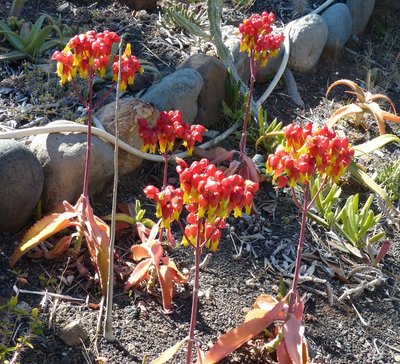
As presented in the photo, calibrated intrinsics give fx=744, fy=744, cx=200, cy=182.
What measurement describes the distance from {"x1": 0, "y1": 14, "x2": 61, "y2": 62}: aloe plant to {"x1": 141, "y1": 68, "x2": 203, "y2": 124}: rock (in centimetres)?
67

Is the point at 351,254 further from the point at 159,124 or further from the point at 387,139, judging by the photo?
the point at 159,124

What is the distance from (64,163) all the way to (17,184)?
0.27 metres

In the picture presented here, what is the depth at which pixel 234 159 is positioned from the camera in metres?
3.71

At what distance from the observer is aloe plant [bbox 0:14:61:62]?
394 centimetres

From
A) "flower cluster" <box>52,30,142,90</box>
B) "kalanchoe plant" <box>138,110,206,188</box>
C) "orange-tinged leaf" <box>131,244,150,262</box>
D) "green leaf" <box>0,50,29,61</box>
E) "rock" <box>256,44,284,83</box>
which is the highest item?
"flower cluster" <box>52,30,142,90</box>

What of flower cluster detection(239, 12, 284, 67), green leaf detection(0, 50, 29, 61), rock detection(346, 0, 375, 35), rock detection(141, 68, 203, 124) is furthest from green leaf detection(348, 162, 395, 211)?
rock detection(346, 0, 375, 35)

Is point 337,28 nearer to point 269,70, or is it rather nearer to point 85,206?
point 269,70

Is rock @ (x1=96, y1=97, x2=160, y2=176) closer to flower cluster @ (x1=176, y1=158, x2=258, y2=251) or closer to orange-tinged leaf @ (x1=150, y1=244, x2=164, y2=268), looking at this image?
orange-tinged leaf @ (x1=150, y1=244, x2=164, y2=268)

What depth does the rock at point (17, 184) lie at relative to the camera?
9.62 ft

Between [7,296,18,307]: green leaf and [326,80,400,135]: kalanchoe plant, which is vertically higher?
[7,296,18,307]: green leaf

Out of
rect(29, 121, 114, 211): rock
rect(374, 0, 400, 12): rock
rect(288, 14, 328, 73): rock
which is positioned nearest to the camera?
rect(29, 121, 114, 211): rock

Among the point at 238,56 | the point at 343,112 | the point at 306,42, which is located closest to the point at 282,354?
the point at 343,112

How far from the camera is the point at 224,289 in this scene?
9.94 feet

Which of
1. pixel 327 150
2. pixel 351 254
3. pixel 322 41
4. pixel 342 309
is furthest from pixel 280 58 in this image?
pixel 327 150
